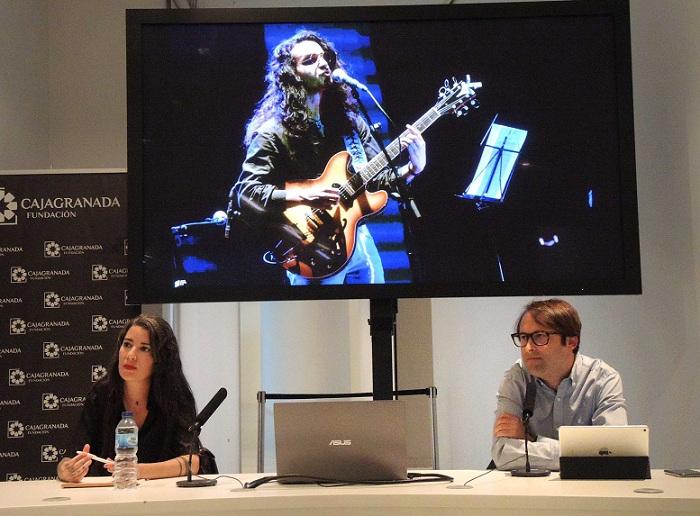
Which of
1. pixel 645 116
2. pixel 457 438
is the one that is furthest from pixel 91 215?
pixel 645 116

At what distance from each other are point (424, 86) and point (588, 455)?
147 centimetres

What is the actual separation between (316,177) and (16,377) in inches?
80.5

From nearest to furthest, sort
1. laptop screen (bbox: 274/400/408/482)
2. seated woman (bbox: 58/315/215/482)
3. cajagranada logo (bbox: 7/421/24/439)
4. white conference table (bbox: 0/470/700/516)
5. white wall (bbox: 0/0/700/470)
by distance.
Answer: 1. white conference table (bbox: 0/470/700/516)
2. laptop screen (bbox: 274/400/408/482)
3. seated woman (bbox: 58/315/215/482)
4. white wall (bbox: 0/0/700/470)
5. cajagranada logo (bbox: 7/421/24/439)

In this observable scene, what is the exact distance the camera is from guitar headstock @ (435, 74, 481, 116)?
331 centimetres

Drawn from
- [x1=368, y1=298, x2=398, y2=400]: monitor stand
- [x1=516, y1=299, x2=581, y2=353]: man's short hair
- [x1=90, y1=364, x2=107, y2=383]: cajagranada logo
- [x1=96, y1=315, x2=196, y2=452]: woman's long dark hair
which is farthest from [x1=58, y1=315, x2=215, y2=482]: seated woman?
[x1=516, y1=299, x2=581, y2=353]: man's short hair

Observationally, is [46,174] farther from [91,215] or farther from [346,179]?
[346,179]

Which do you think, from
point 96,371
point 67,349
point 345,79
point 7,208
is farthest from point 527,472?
point 7,208

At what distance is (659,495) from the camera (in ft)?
7.47

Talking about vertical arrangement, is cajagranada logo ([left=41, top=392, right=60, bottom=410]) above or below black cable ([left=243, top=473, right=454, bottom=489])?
above

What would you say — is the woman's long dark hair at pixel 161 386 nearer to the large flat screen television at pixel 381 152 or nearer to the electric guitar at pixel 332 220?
the large flat screen television at pixel 381 152

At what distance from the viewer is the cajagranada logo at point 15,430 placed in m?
4.32

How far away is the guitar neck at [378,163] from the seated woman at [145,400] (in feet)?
2.97

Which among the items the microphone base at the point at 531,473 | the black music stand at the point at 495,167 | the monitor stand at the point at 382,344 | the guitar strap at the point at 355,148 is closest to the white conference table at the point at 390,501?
the microphone base at the point at 531,473

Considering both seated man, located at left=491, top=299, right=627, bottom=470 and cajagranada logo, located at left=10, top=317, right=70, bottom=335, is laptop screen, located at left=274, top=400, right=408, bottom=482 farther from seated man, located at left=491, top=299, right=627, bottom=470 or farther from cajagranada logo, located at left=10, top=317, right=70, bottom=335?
cajagranada logo, located at left=10, top=317, right=70, bottom=335
